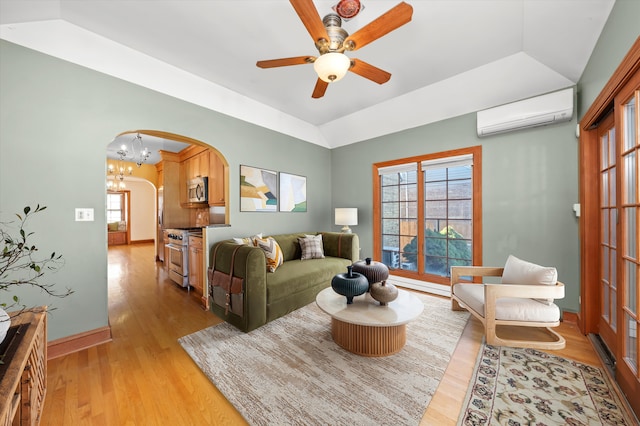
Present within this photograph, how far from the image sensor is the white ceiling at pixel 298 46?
→ 6.17ft

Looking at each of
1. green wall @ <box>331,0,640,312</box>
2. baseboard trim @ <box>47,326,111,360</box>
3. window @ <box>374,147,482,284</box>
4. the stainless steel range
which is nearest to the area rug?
green wall @ <box>331,0,640,312</box>

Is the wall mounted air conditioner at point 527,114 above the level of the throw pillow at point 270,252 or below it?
above

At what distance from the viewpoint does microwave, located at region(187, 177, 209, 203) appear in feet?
14.1

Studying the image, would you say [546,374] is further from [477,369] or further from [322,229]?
[322,229]

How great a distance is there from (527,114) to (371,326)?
2977mm

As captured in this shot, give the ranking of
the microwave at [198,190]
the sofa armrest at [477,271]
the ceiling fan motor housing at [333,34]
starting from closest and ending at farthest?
the ceiling fan motor housing at [333,34], the sofa armrest at [477,271], the microwave at [198,190]

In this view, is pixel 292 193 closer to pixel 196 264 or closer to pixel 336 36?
pixel 196 264

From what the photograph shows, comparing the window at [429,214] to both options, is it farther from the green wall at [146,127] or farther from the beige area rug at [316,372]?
the beige area rug at [316,372]

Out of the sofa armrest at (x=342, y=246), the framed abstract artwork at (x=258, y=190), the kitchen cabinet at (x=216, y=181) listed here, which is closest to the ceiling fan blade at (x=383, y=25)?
the framed abstract artwork at (x=258, y=190)

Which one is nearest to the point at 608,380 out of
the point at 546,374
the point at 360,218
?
the point at 546,374

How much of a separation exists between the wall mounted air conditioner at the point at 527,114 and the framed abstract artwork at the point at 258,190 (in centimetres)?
303

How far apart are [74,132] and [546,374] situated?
439 cm

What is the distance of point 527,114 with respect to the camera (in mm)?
2691

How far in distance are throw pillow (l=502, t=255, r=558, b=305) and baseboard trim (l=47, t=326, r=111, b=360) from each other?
13.2 ft
